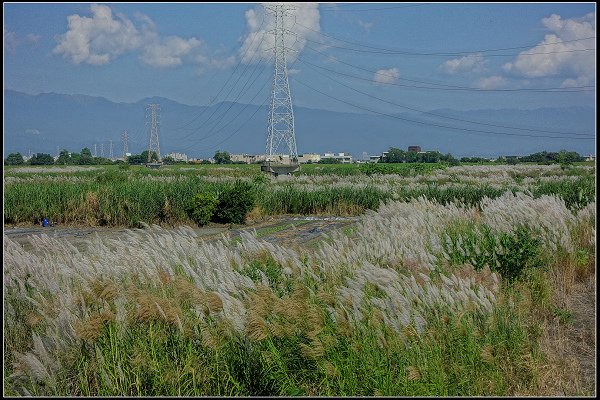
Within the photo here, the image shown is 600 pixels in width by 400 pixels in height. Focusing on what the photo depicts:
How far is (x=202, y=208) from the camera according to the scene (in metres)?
19.0

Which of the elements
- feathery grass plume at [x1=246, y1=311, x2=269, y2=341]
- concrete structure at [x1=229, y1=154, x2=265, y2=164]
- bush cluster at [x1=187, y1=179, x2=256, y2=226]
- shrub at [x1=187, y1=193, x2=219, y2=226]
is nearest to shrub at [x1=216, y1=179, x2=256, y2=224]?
bush cluster at [x1=187, y1=179, x2=256, y2=226]

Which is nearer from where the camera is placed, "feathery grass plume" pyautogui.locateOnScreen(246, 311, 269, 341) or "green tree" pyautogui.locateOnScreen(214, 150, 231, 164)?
"feathery grass plume" pyautogui.locateOnScreen(246, 311, 269, 341)

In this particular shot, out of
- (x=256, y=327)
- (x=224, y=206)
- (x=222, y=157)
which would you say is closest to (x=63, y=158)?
(x=222, y=157)

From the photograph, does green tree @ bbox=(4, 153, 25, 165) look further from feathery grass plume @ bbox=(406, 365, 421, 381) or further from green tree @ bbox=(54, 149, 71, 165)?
feathery grass plume @ bbox=(406, 365, 421, 381)

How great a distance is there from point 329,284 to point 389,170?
1581 inches

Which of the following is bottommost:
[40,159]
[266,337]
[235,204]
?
[266,337]

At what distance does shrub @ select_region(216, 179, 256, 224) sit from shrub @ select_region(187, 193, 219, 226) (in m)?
0.30

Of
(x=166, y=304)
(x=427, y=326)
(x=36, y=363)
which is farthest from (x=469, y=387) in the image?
(x=36, y=363)

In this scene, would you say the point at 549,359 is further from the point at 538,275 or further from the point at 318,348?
the point at 538,275

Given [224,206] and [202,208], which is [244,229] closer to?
[202,208]

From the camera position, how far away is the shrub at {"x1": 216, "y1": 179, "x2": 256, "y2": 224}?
19484 millimetres

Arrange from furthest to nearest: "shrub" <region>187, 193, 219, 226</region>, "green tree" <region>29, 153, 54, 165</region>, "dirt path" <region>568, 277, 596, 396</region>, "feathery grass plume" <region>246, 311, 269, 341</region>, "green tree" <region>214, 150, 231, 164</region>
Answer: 1. "green tree" <region>214, 150, 231, 164</region>
2. "green tree" <region>29, 153, 54, 165</region>
3. "shrub" <region>187, 193, 219, 226</region>
4. "dirt path" <region>568, 277, 596, 396</region>
5. "feathery grass plume" <region>246, 311, 269, 341</region>

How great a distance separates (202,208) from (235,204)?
1.05 meters

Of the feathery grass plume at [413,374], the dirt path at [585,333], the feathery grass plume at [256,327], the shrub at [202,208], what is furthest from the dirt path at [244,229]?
the feathery grass plume at [413,374]
